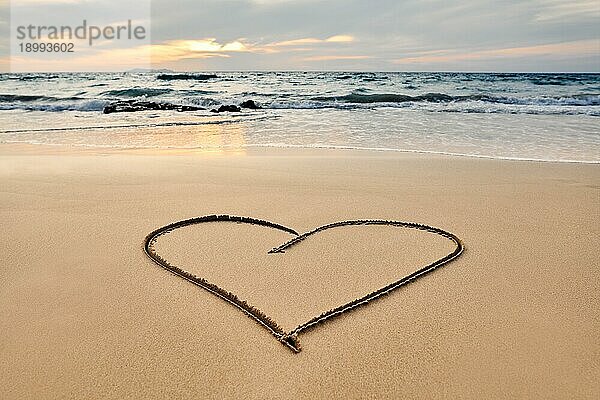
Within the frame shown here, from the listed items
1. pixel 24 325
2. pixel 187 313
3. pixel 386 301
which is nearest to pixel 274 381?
pixel 187 313

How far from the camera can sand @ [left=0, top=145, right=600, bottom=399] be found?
5.30 feet

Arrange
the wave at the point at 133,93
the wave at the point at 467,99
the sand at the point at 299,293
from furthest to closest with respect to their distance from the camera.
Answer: the wave at the point at 133,93
the wave at the point at 467,99
the sand at the point at 299,293

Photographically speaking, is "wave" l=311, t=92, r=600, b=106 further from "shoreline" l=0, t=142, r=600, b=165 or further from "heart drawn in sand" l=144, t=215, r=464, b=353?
"heart drawn in sand" l=144, t=215, r=464, b=353

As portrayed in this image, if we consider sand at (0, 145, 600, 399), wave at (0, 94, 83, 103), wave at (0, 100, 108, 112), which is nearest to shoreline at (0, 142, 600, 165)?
sand at (0, 145, 600, 399)

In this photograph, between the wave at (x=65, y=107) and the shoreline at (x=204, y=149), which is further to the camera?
the wave at (x=65, y=107)

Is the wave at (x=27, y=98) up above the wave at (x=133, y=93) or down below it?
below

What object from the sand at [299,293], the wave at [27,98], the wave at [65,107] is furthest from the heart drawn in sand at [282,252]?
the wave at [27,98]

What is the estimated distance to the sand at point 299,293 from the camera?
1.62 meters

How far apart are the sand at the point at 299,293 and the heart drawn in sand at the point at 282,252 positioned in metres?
0.04

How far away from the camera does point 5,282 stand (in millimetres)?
2252

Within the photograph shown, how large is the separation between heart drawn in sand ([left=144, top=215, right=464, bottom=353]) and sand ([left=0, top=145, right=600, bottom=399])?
1.5 inches

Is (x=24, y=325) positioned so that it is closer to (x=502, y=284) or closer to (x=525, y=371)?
(x=525, y=371)

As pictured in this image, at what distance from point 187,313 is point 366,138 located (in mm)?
5786

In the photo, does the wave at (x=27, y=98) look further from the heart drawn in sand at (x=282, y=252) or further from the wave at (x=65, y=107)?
the heart drawn in sand at (x=282, y=252)
